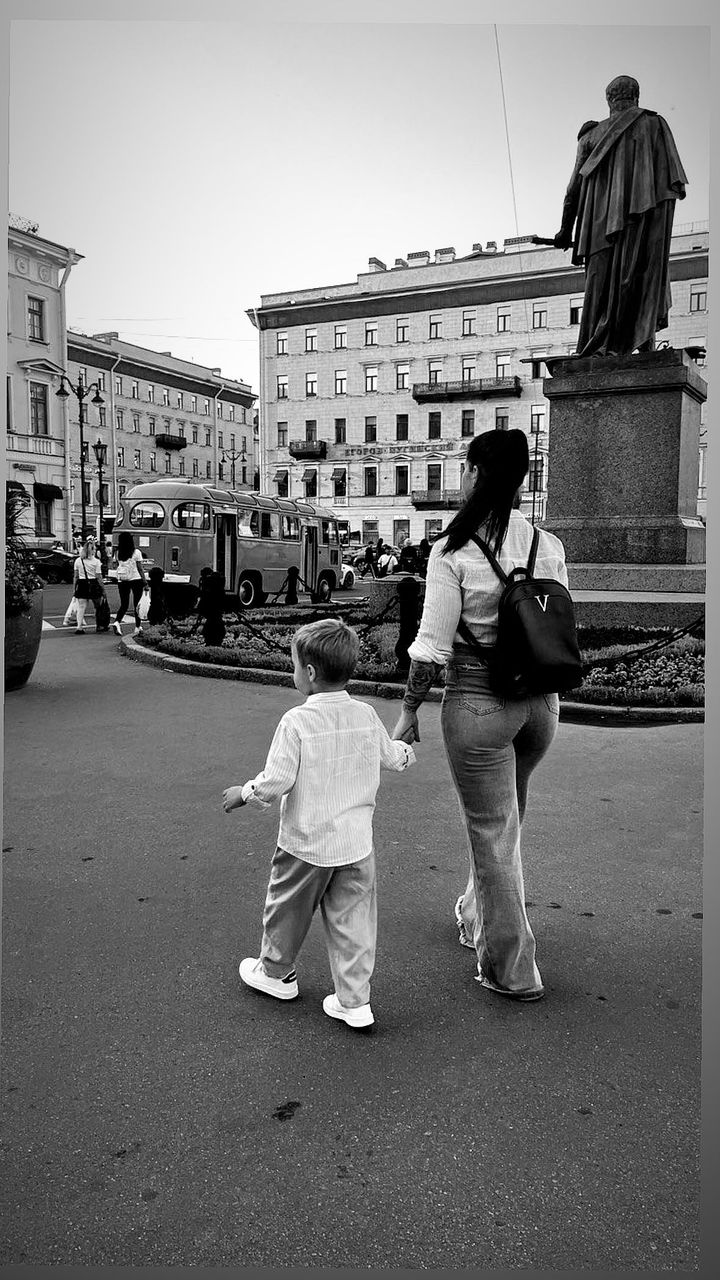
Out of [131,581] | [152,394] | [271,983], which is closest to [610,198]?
[152,394]

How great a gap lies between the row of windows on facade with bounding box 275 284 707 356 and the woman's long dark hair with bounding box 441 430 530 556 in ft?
1.98

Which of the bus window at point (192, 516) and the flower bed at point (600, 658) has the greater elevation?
the bus window at point (192, 516)

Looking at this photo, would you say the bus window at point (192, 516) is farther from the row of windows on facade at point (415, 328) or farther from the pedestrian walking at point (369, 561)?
the row of windows on facade at point (415, 328)

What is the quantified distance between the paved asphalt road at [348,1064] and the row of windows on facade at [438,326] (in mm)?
1961

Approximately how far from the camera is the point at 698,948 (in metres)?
3.43

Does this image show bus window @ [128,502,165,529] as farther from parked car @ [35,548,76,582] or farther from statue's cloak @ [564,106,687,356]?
statue's cloak @ [564,106,687,356]

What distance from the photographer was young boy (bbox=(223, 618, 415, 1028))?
2.72 meters

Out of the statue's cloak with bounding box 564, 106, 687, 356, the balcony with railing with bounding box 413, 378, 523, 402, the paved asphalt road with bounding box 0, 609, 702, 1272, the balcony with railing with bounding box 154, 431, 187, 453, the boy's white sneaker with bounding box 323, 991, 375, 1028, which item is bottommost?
the paved asphalt road with bounding box 0, 609, 702, 1272

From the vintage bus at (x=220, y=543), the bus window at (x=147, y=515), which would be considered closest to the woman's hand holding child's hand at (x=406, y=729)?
the vintage bus at (x=220, y=543)

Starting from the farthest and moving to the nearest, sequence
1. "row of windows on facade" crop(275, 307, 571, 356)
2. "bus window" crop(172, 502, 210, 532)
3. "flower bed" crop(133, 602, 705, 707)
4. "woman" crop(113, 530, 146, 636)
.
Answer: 1. "bus window" crop(172, 502, 210, 532)
2. "woman" crop(113, 530, 146, 636)
3. "flower bed" crop(133, 602, 705, 707)
4. "row of windows on facade" crop(275, 307, 571, 356)

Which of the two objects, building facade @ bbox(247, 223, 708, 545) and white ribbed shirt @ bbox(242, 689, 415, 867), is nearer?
white ribbed shirt @ bbox(242, 689, 415, 867)

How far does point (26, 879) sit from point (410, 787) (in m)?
2.21

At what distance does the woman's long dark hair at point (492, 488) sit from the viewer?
9.12 feet

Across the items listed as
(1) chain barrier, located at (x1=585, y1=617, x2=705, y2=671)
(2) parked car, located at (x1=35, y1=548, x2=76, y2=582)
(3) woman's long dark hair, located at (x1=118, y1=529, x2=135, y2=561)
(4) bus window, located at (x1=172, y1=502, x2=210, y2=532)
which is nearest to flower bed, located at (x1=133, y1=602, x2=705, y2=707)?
(1) chain barrier, located at (x1=585, y1=617, x2=705, y2=671)
